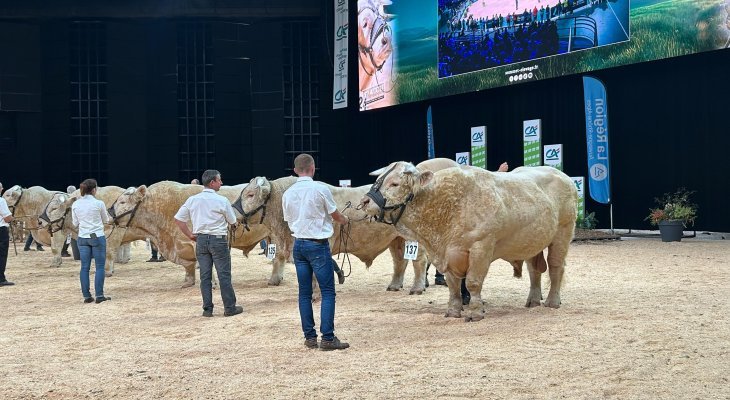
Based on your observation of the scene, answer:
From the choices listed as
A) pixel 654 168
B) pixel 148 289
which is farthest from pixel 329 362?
pixel 654 168

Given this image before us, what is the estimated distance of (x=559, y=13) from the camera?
18469 millimetres

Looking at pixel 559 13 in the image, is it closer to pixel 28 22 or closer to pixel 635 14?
pixel 635 14

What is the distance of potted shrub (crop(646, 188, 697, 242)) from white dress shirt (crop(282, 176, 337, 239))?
1307 centimetres

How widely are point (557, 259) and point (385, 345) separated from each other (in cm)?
278

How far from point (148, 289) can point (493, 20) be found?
1246 cm

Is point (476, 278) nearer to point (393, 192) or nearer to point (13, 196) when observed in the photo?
point (393, 192)

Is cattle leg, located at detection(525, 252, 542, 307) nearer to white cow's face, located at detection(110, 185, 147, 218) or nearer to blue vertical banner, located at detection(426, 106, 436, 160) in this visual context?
white cow's face, located at detection(110, 185, 147, 218)

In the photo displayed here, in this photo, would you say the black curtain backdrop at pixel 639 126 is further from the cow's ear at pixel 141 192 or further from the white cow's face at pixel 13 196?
the white cow's face at pixel 13 196

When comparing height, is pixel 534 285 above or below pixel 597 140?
below

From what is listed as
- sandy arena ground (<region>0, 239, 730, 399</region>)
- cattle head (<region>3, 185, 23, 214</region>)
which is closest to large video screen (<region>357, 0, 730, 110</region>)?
sandy arena ground (<region>0, 239, 730, 399</region>)

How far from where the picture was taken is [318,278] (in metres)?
6.38

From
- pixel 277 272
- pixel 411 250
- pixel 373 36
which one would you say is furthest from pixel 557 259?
pixel 373 36

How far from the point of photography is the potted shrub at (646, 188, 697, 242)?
17609mm

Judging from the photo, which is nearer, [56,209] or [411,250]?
[411,250]
